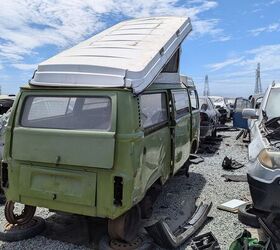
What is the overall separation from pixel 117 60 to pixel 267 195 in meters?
2.32

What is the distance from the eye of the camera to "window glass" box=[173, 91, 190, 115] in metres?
6.23

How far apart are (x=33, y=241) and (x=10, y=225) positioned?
46 centimetres

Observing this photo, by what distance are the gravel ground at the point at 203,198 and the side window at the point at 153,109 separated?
1.29 m

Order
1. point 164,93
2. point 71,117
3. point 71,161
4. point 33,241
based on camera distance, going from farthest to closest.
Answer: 1. point 164,93
2. point 33,241
3. point 71,117
4. point 71,161

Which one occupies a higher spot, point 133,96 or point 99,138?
point 133,96

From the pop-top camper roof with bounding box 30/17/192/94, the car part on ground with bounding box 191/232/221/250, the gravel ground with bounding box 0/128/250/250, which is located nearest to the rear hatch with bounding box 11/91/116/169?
the pop-top camper roof with bounding box 30/17/192/94

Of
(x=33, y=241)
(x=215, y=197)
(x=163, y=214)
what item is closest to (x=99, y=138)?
(x=33, y=241)

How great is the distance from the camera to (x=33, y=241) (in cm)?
460

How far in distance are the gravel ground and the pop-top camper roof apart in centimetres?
186

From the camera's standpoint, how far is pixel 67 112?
14.5 ft

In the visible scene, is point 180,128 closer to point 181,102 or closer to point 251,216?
point 181,102

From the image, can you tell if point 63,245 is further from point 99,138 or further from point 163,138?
point 163,138

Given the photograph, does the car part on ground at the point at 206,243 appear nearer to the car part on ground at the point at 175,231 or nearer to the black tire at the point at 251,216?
the car part on ground at the point at 175,231

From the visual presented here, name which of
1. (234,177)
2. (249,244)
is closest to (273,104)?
(234,177)
